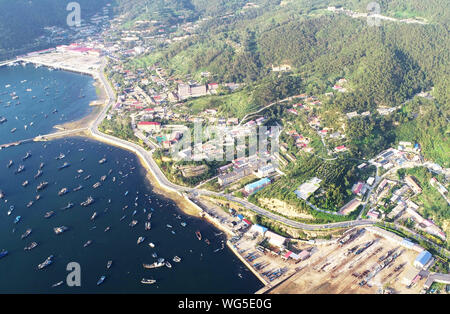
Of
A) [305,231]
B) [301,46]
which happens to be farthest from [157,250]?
[301,46]

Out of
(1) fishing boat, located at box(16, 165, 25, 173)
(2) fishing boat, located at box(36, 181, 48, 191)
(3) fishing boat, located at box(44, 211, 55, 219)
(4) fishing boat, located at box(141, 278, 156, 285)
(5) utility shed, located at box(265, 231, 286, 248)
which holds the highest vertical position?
(1) fishing boat, located at box(16, 165, 25, 173)

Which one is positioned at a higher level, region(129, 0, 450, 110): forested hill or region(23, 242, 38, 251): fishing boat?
region(129, 0, 450, 110): forested hill

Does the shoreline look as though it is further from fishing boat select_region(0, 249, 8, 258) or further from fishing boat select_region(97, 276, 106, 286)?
fishing boat select_region(0, 249, 8, 258)

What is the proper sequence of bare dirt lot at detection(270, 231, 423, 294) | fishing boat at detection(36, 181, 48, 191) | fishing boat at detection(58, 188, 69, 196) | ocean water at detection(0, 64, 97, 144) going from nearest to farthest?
bare dirt lot at detection(270, 231, 423, 294)
fishing boat at detection(58, 188, 69, 196)
fishing boat at detection(36, 181, 48, 191)
ocean water at detection(0, 64, 97, 144)

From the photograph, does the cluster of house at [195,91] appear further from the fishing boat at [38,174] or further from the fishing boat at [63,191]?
the fishing boat at [63,191]

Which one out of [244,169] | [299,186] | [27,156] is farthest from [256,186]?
[27,156]

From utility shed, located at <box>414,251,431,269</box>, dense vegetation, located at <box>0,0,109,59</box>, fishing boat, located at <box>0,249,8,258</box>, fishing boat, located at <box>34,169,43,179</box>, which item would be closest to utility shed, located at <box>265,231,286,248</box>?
utility shed, located at <box>414,251,431,269</box>

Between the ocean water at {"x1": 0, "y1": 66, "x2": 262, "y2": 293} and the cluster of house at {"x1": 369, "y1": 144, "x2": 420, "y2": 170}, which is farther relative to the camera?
the cluster of house at {"x1": 369, "y1": 144, "x2": 420, "y2": 170}
